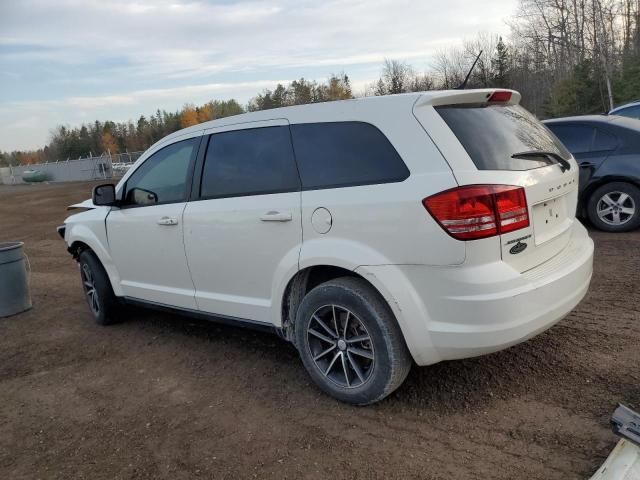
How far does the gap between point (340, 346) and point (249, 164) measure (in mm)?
1441

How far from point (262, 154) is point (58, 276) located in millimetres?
5937

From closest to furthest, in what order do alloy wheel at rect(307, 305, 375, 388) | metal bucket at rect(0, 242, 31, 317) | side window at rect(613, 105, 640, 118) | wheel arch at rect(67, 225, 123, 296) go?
alloy wheel at rect(307, 305, 375, 388), wheel arch at rect(67, 225, 123, 296), metal bucket at rect(0, 242, 31, 317), side window at rect(613, 105, 640, 118)

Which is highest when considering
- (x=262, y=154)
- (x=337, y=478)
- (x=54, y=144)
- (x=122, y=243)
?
(x=54, y=144)

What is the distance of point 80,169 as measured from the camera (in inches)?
1704

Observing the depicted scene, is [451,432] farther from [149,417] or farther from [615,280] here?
[615,280]

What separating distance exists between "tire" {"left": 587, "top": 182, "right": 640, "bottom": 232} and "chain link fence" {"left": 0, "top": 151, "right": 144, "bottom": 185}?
35.0 m

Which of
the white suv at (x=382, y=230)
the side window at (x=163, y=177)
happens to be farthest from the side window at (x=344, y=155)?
the side window at (x=163, y=177)

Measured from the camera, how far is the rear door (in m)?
2.93

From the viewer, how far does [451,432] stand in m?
3.03

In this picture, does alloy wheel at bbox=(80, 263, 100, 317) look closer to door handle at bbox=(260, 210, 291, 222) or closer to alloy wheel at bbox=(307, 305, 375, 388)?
door handle at bbox=(260, 210, 291, 222)

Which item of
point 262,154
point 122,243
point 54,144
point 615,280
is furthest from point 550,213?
point 54,144

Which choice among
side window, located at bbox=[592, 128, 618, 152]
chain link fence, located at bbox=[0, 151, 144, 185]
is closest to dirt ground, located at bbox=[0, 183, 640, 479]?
side window, located at bbox=[592, 128, 618, 152]

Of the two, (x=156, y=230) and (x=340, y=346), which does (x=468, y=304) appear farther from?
(x=156, y=230)

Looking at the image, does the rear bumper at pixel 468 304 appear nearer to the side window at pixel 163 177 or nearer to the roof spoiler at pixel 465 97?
the roof spoiler at pixel 465 97
